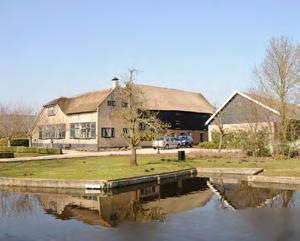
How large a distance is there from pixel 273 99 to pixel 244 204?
2092 cm

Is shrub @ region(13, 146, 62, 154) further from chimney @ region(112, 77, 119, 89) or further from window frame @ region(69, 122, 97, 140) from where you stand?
chimney @ region(112, 77, 119, 89)

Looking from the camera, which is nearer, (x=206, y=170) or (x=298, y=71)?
(x=206, y=170)

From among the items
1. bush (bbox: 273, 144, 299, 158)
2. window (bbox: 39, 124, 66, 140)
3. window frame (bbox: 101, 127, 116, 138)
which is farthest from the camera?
window (bbox: 39, 124, 66, 140)

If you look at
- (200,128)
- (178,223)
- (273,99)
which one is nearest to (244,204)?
(178,223)

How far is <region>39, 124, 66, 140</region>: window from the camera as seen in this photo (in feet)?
177

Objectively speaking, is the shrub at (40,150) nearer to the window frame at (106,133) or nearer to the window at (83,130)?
the window at (83,130)

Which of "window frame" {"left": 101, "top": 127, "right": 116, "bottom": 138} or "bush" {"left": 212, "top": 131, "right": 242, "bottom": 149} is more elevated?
"window frame" {"left": 101, "top": 127, "right": 116, "bottom": 138}

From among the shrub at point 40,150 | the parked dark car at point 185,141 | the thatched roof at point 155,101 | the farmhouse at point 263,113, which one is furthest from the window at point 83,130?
the farmhouse at point 263,113

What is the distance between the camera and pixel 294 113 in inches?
1398

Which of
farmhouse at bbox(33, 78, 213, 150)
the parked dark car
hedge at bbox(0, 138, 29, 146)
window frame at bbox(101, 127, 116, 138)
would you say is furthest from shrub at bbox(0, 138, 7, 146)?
the parked dark car

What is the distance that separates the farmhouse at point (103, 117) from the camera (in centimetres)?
4884

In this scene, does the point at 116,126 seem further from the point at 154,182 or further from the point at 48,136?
the point at 154,182

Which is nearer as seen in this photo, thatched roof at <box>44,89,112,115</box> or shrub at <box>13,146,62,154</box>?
shrub at <box>13,146,62,154</box>

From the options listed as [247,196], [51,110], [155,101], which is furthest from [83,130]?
[247,196]
